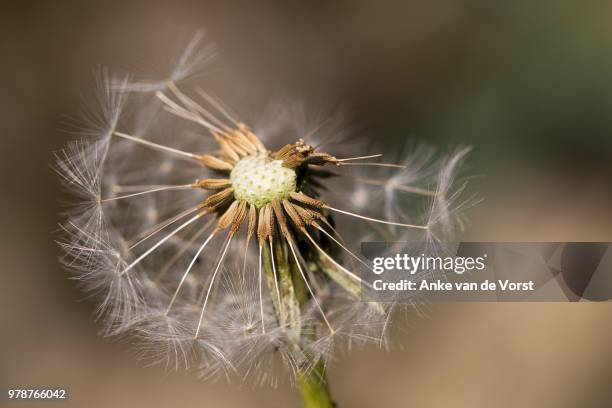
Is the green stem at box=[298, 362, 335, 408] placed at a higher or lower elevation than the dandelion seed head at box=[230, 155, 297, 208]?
lower

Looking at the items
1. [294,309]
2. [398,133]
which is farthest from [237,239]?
[398,133]

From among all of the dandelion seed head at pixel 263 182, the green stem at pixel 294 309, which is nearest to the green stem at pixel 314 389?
the green stem at pixel 294 309

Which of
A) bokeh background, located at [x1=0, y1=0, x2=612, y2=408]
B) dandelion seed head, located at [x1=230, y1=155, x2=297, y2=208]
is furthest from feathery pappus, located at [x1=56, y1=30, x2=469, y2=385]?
bokeh background, located at [x1=0, y1=0, x2=612, y2=408]

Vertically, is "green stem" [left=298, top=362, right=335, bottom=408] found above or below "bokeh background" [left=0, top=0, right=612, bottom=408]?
below

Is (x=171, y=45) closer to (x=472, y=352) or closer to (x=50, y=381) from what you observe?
(x=50, y=381)

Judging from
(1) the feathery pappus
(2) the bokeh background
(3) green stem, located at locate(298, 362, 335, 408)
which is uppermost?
(2) the bokeh background

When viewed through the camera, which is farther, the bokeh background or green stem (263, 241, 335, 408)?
the bokeh background

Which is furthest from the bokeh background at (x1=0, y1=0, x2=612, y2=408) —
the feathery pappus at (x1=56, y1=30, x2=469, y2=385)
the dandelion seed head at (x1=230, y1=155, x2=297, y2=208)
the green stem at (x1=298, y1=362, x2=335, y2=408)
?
the dandelion seed head at (x1=230, y1=155, x2=297, y2=208)

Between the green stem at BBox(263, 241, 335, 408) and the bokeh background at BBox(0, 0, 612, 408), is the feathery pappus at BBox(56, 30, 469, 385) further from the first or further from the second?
the bokeh background at BBox(0, 0, 612, 408)
